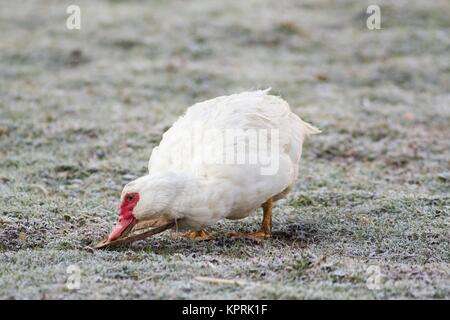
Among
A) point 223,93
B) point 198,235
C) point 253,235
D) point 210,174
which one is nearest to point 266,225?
point 253,235

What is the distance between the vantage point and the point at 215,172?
556 centimetres

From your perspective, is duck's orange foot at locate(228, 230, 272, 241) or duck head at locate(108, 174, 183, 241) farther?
duck's orange foot at locate(228, 230, 272, 241)

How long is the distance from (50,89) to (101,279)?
694cm

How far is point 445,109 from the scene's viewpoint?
1068 cm

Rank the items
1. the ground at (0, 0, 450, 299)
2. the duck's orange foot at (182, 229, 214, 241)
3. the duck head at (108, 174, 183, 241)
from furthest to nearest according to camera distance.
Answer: the duck's orange foot at (182, 229, 214, 241), the duck head at (108, 174, 183, 241), the ground at (0, 0, 450, 299)

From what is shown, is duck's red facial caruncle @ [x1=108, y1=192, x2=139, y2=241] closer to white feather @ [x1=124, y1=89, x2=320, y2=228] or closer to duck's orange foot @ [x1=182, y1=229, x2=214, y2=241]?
white feather @ [x1=124, y1=89, x2=320, y2=228]

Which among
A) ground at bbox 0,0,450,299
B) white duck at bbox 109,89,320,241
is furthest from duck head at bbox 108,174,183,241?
ground at bbox 0,0,450,299

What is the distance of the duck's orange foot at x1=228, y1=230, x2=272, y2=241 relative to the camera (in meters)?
6.10

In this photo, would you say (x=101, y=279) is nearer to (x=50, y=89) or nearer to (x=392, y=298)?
(x=392, y=298)

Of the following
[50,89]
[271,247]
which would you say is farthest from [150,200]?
[50,89]

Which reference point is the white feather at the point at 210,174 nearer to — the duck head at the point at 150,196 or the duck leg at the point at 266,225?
the duck head at the point at 150,196

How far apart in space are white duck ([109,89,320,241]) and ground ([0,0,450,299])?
0.31 m

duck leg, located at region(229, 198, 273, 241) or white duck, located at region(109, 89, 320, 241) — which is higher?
white duck, located at region(109, 89, 320, 241)

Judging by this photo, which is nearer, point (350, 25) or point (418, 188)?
point (418, 188)
